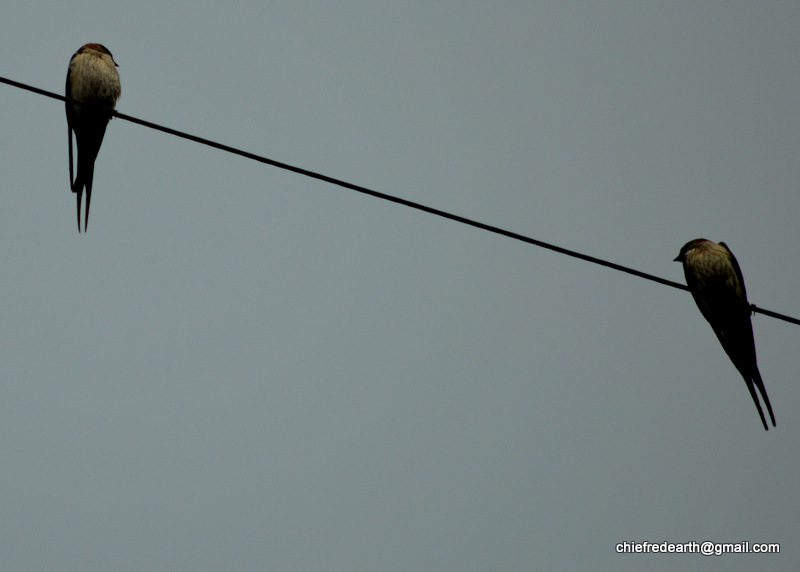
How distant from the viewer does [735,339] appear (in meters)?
7.32

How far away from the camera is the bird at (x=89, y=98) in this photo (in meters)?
7.34

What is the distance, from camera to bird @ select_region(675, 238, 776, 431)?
725 cm

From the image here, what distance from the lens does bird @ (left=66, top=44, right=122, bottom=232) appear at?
24.1 ft

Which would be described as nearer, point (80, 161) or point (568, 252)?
point (568, 252)

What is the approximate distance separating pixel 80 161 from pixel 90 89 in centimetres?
64

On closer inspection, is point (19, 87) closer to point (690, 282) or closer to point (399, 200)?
point (399, 200)

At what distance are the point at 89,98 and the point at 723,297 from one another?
5.62m

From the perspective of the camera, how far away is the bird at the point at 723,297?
7250 millimetres

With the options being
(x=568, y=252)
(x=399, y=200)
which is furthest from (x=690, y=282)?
(x=399, y=200)

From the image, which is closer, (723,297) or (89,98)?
(89,98)

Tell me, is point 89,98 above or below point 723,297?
above

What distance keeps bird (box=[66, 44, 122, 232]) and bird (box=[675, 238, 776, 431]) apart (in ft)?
16.7

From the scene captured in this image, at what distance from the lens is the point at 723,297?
7453 millimetres

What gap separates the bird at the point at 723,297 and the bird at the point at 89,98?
16.7 feet
